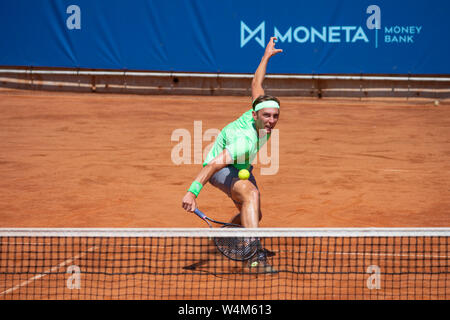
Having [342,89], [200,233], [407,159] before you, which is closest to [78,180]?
[200,233]

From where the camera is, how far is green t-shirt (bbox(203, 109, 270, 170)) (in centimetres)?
478

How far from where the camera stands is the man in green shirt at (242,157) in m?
4.68

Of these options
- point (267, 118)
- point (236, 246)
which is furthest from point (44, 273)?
point (267, 118)

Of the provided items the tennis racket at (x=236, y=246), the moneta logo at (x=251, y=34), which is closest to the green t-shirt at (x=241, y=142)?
the tennis racket at (x=236, y=246)

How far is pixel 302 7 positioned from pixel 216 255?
12288 mm

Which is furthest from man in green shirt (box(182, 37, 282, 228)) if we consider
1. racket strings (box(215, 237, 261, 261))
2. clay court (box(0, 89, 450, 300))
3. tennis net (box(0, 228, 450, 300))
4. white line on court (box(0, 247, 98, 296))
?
white line on court (box(0, 247, 98, 296))

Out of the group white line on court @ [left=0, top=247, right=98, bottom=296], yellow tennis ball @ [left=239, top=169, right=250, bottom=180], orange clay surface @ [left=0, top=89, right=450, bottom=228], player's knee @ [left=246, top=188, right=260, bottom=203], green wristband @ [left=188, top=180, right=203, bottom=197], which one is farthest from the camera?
orange clay surface @ [left=0, top=89, right=450, bottom=228]

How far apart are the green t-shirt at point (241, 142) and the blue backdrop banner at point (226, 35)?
11579 millimetres

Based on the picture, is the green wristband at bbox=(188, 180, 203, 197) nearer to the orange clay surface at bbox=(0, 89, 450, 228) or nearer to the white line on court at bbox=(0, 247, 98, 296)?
the white line on court at bbox=(0, 247, 98, 296)

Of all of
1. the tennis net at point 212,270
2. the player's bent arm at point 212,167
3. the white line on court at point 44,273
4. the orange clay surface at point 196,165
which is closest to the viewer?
the tennis net at point 212,270

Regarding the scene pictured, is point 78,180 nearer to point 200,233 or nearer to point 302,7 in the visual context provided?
point 200,233

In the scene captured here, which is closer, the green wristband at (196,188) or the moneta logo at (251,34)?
the green wristband at (196,188)

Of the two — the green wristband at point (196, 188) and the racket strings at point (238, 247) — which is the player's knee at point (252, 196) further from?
the green wristband at point (196, 188)

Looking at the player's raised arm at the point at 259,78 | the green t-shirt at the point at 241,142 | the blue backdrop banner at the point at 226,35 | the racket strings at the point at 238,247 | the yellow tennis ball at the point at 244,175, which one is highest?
the blue backdrop banner at the point at 226,35
